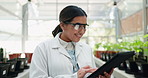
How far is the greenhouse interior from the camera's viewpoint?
1438 millimetres

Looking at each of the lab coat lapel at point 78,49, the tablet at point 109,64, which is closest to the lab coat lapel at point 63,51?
the lab coat lapel at point 78,49

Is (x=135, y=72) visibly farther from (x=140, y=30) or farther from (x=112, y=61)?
(x=140, y=30)

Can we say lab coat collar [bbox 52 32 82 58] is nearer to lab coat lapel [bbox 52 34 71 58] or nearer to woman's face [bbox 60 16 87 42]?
lab coat lapel [bbox 52 34 71 58]

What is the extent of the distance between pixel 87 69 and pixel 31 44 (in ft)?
23.5

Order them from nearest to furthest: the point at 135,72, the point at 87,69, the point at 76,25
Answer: the point at 87,69
the point at 76,25
the point at 135,72

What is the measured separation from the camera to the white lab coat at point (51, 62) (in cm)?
141

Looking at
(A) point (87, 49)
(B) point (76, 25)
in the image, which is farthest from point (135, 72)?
(B) point (76, 25)

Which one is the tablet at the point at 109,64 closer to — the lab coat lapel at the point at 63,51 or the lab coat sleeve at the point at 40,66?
the lab coat sleeve at the point at 40,66

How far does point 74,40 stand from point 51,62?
0.24 m

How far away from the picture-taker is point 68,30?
149cm

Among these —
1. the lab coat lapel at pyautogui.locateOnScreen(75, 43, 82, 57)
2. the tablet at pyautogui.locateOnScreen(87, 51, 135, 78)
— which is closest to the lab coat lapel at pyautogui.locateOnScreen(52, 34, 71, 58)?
the lab coat lapel at pyautogui.locateOnScreen(75, 43, 82, 57)

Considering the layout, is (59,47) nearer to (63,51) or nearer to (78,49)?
(63,51)

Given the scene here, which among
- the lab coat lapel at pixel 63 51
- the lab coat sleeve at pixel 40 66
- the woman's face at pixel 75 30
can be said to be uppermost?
the woman's face at pixel 75 30

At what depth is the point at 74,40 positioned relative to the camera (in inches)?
57.9
